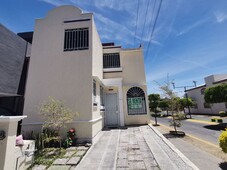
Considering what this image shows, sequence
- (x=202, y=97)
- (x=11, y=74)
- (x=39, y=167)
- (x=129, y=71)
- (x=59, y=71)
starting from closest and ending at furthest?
1. (x=39, y=167)
2. (x=59, y=71)
3. (x=11, y=74)
4. (x=129, y=71)
5. (x=202, y=97)

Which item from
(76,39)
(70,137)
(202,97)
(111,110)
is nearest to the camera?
(70,137)

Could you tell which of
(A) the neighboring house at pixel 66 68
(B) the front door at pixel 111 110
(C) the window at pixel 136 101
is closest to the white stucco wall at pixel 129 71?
(C) the window at pixel 136 101

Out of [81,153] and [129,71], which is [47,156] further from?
[129,71]

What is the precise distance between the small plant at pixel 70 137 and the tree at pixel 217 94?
1547 cm

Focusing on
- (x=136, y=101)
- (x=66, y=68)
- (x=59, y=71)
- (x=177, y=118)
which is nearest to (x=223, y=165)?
(x=177, y=118)

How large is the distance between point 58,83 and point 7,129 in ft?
14.0

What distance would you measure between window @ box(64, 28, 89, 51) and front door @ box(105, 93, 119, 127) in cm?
529

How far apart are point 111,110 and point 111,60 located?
5.04 m

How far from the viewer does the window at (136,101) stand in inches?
452

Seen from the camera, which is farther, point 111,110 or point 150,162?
point 111,110

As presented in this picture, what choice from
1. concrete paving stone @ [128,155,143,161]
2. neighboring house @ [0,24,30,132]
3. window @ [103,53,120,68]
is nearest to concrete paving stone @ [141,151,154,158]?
concrete paving stone @ [128,155,143,161]

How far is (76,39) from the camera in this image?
7.71 m

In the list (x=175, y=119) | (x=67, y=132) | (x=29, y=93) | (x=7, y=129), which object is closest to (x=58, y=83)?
(x=29, y=93)

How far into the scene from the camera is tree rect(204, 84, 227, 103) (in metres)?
13.4
